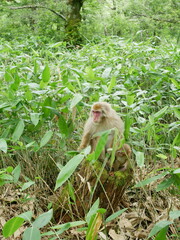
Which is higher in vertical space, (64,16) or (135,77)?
(64,16)

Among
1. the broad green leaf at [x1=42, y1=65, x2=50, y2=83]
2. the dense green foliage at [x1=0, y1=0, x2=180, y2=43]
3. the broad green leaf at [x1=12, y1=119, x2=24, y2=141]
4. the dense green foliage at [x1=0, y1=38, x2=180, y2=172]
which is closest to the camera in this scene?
the broad green leaf at [x1=12, y1=119, x2=24, y2=141]

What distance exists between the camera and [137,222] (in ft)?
10.9

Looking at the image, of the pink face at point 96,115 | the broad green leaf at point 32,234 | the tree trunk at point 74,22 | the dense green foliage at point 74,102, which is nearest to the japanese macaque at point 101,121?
the pink face at point 96,115

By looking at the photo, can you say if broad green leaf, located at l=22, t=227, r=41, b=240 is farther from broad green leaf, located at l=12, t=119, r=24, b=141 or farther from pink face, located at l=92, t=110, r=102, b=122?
pink face, located at l=92, t=110, r=102, b=122

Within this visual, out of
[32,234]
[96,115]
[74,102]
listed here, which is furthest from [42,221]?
[96,115]

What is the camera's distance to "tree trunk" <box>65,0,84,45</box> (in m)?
11.8

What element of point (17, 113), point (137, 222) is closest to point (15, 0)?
point (17, 113)

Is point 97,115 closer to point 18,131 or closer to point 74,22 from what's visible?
point 18,131

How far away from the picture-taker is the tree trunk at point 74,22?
1176 centimetres

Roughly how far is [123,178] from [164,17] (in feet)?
33.6

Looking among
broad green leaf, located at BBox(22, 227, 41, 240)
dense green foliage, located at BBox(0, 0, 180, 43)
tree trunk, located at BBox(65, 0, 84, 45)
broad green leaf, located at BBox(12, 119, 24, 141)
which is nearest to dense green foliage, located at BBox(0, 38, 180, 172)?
broad green leaf, located at BBox(12, 119, 24, 141)

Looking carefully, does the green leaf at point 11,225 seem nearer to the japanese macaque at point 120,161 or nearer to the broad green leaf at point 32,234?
the broad green leaf at point 32,234

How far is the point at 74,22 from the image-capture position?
12.1m

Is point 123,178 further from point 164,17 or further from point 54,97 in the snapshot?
point 164,17
